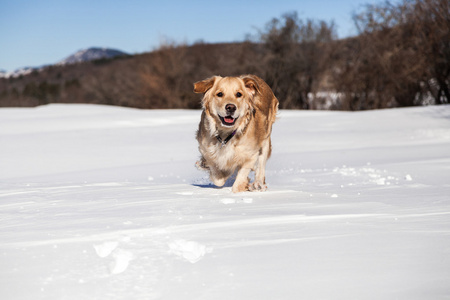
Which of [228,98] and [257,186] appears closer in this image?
[228,98]

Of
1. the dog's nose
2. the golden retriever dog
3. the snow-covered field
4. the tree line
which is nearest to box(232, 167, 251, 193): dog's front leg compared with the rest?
the golden retriever dog

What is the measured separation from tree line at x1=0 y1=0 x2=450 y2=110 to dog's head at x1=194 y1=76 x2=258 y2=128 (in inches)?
500

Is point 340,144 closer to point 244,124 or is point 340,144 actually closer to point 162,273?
point 244,124

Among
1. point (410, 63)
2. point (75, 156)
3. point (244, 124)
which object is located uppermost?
point (410, 63)

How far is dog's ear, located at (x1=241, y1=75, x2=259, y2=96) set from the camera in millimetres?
4684

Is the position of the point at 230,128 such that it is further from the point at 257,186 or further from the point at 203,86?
the point at 257,186

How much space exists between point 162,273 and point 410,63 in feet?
51.0

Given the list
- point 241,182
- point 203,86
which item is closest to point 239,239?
point 241,182

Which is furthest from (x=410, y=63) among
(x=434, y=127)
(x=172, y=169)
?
(x=172, y=169)

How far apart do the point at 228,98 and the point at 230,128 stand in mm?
290

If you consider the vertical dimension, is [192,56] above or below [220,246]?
above

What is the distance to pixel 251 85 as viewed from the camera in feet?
15.5

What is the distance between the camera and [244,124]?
184 inches

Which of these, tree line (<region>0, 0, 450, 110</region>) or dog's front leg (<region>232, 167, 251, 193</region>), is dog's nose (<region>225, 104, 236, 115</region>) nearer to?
dog's front leg (<region>232, 167, 251, 193</region>)
